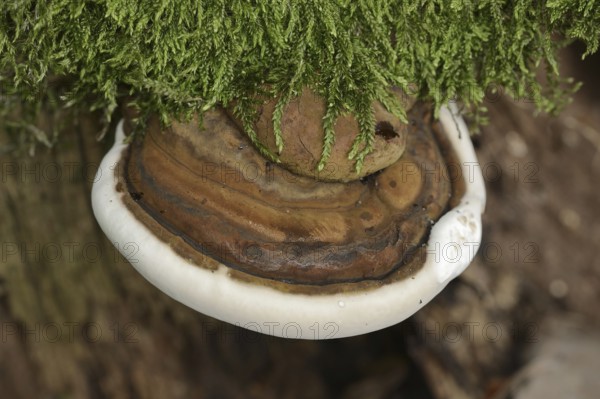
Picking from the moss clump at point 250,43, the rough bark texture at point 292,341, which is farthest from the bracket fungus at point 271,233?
the rough bark texture at point 292,341

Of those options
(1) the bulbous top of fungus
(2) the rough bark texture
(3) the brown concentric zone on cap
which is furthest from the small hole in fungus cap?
(2) the rough bark texture

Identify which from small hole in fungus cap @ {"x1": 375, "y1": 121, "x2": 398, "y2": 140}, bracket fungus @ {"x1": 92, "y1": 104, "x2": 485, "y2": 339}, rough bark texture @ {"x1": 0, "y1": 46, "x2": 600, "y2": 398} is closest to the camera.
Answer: bracket fungus @ {"x1": 92, "y1": 104, "x2": 485, "y2": 339}

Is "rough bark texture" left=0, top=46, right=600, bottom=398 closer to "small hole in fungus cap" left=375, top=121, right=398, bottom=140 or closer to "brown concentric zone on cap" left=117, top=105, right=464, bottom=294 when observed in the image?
"brown concentric zone on cap" left=117, top=105, right=464, bottom=294

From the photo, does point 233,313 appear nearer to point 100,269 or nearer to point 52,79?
point 52,79

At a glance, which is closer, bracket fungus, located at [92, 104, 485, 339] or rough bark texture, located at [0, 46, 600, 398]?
bracket fungus, located at [92, 104, 485, 339]

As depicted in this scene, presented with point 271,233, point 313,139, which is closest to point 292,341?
point 271,233

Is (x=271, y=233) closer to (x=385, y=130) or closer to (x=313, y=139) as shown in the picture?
(x=313, y=139)
